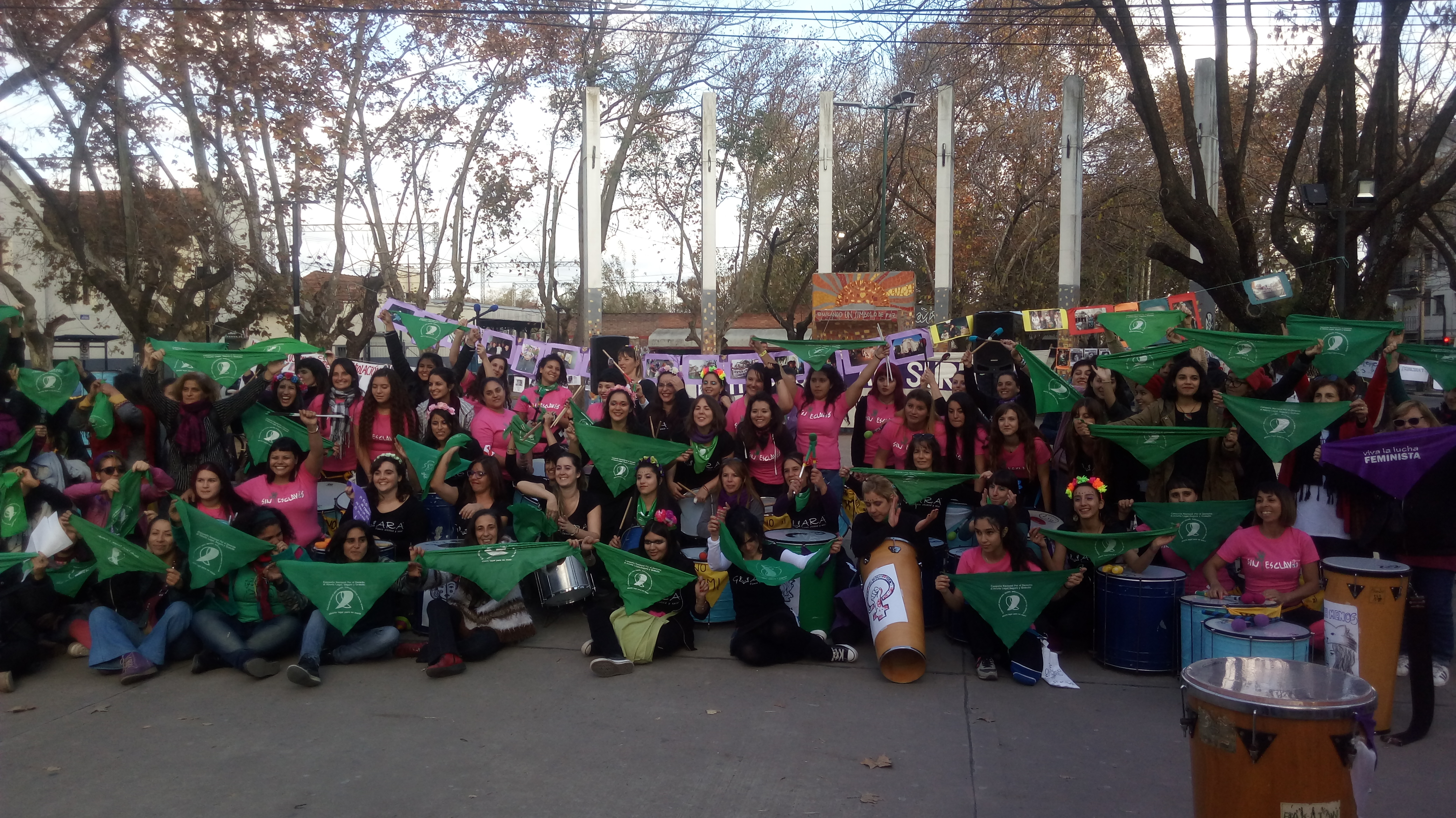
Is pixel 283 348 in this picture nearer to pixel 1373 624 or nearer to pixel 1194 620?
pixel 1194 620

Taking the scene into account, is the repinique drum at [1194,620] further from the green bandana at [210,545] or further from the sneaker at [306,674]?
the green bandana at [210,545]

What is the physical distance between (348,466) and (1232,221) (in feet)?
34.3

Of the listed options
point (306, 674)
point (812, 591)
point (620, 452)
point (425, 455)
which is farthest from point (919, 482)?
point (306, 674)

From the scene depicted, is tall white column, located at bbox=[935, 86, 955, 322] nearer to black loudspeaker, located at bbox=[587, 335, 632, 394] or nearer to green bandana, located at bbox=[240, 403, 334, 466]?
black loudspeaker, located at bbox=[587, 335, 632, 394]

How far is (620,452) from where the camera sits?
24.9ft

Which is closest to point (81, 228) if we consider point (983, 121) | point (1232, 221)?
point (1232, 221)

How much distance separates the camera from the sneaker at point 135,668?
6047mm

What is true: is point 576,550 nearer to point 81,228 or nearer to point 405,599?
point 405,599

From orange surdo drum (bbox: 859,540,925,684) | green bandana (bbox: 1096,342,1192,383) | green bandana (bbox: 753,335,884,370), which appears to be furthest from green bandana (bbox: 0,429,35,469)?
green bandana (bbox: 1096,342,1192,383)

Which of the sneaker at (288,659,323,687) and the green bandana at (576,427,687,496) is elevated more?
the green bandana at (576,427,687,496)

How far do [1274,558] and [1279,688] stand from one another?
292 centimetres

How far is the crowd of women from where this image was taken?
20.4ft

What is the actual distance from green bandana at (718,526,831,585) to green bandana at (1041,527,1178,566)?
1475mm

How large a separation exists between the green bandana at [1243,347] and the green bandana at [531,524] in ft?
15.4
